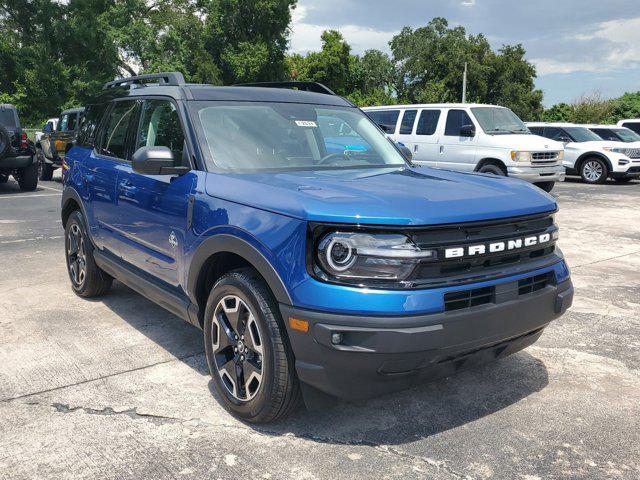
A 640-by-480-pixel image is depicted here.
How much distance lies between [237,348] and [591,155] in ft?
54.2

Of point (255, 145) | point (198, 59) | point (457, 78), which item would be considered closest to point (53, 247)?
point (255, 145)

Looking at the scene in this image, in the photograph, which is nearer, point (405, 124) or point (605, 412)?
point (605, 412)

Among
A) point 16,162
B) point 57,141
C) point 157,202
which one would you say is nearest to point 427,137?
point 16,162

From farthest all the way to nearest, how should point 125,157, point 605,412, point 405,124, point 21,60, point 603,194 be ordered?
1. point 21,60
2. point 603,194
3. point 405,124
4. point 125,157
5. point 605,412

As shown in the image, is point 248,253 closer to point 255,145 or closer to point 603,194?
point 255,145

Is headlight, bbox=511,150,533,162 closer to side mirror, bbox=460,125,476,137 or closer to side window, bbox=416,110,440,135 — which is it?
side mirror, bbox=460,125,476,137

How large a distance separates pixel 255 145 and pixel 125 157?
50.2 inches


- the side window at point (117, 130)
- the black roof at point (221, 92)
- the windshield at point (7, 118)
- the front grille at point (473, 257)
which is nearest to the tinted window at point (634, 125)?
the windshield at point (7, 118)

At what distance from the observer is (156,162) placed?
11.7ft

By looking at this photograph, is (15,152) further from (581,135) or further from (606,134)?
(606,134)

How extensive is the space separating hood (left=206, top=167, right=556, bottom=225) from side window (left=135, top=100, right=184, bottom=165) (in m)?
0.58

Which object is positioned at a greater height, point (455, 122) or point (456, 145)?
point (455, 122)

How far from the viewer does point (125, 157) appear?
455 centimetres

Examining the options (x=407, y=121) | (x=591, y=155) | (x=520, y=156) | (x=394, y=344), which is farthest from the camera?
(x=591, y=155)
